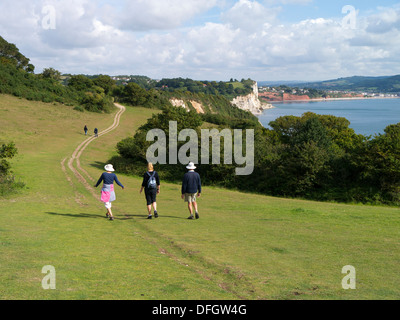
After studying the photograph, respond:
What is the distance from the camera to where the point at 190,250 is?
10477mm

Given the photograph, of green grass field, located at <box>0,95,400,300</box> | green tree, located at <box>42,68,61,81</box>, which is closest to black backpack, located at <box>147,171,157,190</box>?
green grass field, located at <box>0,95,400,300</box>

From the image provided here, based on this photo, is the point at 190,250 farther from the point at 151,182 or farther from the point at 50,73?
the point at 50,73

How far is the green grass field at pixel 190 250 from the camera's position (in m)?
7.27

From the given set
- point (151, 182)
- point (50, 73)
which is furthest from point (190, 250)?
point (50, 73)

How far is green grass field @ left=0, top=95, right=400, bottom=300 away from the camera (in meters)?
7.27

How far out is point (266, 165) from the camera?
37344mm

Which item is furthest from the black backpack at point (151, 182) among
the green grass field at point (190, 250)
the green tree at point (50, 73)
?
the green tree at point (50, 73)

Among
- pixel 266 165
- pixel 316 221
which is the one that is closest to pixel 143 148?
pixel 266 165

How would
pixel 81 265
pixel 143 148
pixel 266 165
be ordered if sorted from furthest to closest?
pixel 143 148
pixel 266 165
pixel 81 265

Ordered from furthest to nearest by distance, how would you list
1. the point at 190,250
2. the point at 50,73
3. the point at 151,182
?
the point at 50,73 → the point at 151,182 → the point at 190,250

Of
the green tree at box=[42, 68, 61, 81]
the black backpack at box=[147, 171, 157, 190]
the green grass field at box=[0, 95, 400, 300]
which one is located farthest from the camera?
the green tree at box=[42, 68, 61, 81]

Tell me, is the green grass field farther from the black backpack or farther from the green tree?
the green tree
